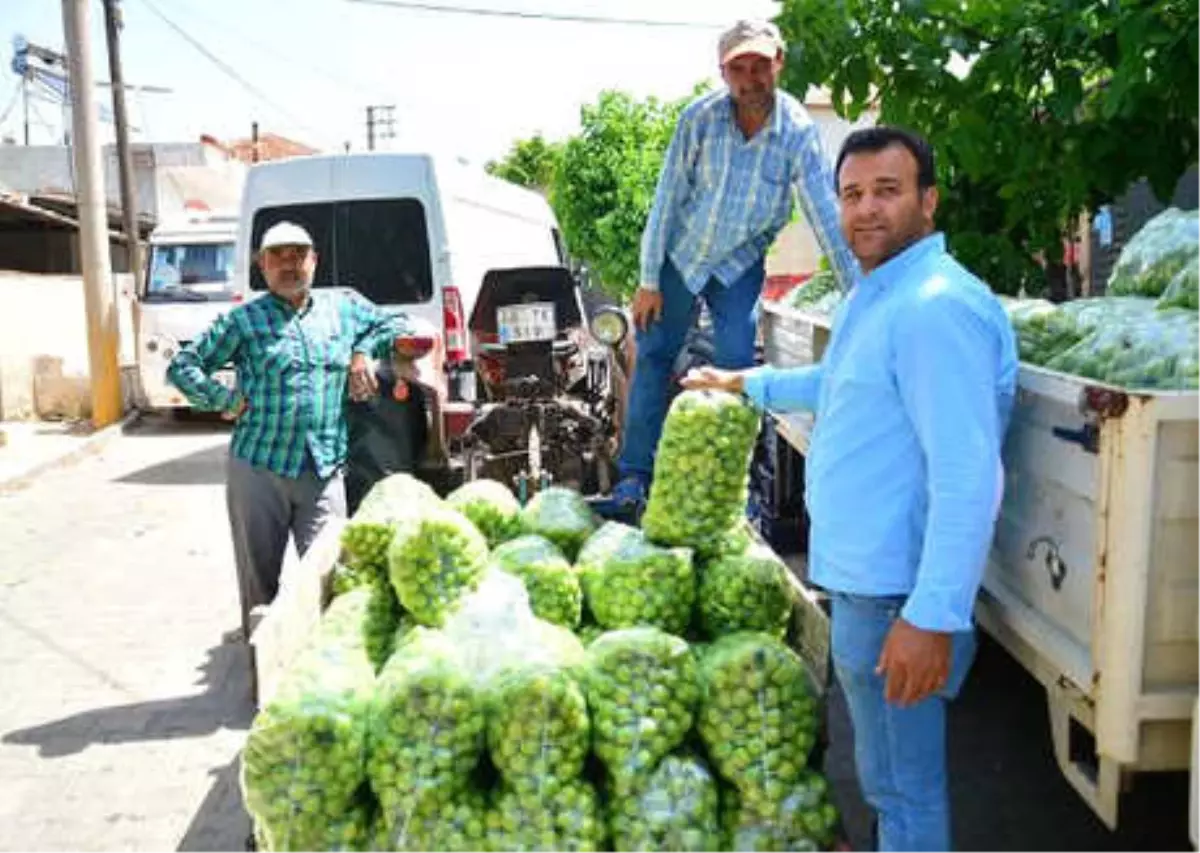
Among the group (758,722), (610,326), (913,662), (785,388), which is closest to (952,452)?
(913,662)

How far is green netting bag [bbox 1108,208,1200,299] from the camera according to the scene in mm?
3521

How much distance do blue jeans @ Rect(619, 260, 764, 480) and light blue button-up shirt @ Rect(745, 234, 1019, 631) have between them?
1888mm

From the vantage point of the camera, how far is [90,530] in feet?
27.8

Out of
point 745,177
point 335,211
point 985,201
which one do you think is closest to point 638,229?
point 335,211

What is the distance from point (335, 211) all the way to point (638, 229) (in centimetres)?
1018

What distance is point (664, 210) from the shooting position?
14.5 feet

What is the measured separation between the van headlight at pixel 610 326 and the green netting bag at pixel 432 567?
2701 mm

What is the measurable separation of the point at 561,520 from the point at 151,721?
2.23 meters

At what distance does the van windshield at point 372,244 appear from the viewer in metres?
8.84

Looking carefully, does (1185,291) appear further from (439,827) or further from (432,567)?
(439,827)

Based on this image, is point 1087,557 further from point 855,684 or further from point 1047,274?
point 1047,274

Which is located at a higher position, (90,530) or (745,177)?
(745,177)

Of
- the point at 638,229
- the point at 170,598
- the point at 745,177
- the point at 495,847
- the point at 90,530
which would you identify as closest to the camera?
the point at 495,847

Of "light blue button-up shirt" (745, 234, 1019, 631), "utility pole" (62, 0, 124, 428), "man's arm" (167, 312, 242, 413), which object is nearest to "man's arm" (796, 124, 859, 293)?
"light blue button-up shirt" (745, 234, 1019, 631)
